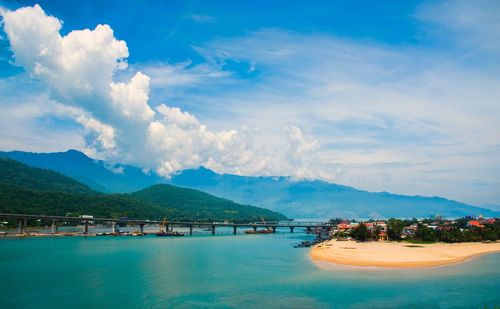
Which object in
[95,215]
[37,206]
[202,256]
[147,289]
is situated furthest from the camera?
[95,215]

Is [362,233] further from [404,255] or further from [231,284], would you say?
[231,284]

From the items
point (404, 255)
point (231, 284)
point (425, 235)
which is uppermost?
point (425, 235)

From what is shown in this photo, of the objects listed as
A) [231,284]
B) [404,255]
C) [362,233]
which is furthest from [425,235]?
[231,284]

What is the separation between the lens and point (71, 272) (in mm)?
57688

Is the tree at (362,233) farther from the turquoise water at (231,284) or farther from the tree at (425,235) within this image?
the turquoise water at (231,284)

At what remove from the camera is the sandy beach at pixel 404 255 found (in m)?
63.7

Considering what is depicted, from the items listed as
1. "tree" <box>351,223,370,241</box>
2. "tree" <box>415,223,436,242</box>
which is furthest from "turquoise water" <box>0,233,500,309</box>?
"tree" <box>351,223,370,241</box>

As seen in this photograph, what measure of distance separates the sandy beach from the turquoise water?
3.68 m

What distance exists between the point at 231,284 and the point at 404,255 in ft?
122

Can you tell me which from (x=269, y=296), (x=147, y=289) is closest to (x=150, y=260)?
(x=147, y=289)

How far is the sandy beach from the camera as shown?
63.7 metres

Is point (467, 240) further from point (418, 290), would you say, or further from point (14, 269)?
point (14, 269)

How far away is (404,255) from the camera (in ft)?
236

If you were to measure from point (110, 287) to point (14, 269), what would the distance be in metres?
21.7
